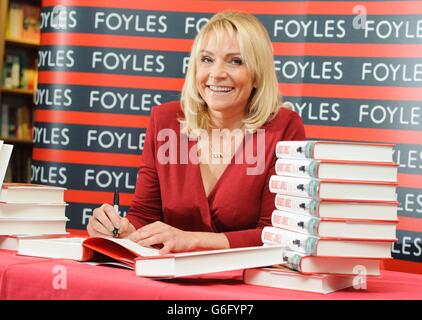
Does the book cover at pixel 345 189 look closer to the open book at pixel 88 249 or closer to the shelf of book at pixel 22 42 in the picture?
the open book at pixel 88 249

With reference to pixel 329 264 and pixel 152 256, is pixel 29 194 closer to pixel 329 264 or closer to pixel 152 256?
pixel 152 256

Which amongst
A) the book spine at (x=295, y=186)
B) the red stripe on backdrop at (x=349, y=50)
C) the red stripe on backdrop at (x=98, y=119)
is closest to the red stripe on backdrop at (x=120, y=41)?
the red stripe on backdrop at (x=98, y=119)

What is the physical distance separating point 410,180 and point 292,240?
6.51ft

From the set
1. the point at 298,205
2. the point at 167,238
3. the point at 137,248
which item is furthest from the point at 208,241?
the point at 298,205

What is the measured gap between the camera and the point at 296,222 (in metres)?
1.58

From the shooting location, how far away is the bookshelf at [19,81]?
6.39 m

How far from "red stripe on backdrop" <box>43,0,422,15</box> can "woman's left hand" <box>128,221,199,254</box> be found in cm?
206

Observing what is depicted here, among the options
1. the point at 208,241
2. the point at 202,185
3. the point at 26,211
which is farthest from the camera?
the point at 202,185

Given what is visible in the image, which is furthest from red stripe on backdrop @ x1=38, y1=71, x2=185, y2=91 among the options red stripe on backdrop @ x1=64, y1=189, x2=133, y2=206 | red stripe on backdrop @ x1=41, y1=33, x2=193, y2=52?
red stripe on backdrop @ x1=64, y1=189, x2=133, y2=206

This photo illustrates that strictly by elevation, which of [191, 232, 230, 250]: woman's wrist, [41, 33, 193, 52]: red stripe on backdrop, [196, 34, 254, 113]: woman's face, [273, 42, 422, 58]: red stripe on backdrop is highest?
[41, 33, 193, 52]: red stripe on backdrop

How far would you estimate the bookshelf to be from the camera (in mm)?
6395

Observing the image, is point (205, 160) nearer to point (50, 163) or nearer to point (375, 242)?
point (375, 242)

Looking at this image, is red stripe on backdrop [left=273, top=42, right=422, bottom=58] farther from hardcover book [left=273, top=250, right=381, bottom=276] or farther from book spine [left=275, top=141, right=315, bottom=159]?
hardcover book [left=273, top=250, right=381, bottom=276]

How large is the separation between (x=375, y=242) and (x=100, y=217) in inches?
32.0
